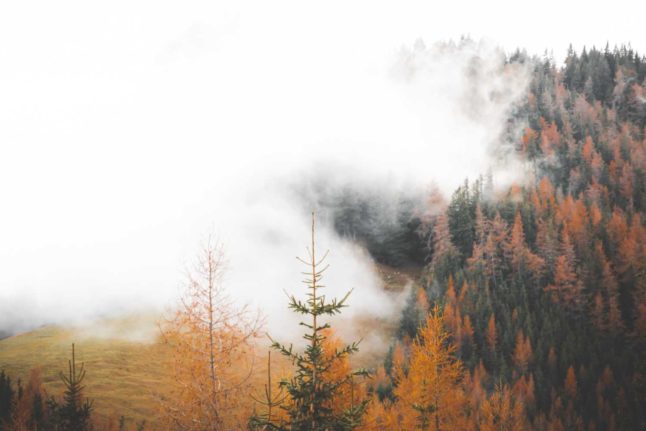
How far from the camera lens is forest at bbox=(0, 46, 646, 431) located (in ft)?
38.8

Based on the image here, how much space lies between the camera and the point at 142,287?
134 m

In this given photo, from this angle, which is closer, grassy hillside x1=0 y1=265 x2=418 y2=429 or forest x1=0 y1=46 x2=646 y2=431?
forest x1=0 y1=46 x2=646 y2=431

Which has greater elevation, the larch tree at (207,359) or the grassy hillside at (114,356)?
the larch tree at (207,359)

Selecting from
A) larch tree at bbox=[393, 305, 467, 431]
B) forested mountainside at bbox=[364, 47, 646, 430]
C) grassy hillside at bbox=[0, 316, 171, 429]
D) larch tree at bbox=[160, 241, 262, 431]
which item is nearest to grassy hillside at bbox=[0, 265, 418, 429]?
grassy hillside at bbox=[0, 316, 171, 429]

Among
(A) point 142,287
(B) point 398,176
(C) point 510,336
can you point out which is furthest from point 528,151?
(A) point 142,287

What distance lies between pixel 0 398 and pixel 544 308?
103 m

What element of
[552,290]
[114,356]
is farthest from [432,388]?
[114,356]

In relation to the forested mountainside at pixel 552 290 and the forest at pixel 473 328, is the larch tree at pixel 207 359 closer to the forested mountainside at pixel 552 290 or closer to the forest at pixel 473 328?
the forest at pixel 473 328

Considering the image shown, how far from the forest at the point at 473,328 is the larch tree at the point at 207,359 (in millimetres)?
61

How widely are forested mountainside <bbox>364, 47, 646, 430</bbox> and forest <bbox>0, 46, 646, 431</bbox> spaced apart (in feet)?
1.26

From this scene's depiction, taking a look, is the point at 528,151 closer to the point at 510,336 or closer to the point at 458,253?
the point at 458,253

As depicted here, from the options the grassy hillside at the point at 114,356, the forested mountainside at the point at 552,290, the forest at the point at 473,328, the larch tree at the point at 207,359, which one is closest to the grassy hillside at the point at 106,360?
the grassy hillside at the point at 114,356

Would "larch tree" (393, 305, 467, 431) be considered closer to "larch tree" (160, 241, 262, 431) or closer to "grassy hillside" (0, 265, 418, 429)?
"larch tree" (160, 241, 262, 431)

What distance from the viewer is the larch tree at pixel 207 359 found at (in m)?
11.3
